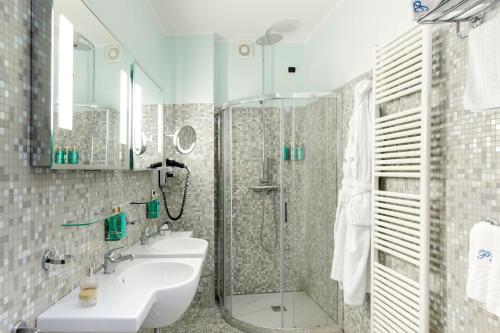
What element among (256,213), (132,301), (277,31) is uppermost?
(277,31)

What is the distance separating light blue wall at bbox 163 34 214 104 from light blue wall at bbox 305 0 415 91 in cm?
112

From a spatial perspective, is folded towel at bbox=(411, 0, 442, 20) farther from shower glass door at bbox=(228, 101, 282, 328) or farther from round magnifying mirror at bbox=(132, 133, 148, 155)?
round magnifying mirror at bbox=(132, 133, 148, 155)

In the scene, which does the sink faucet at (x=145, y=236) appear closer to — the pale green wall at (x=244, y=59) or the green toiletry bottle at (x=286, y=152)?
the green toiletry bottle at (x=286, y=152)

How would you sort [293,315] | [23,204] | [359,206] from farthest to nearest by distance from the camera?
1. [293,315]
2. [359,206]
3. [23,204]

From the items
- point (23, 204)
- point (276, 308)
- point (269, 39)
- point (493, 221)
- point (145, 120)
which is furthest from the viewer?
point (269, 39)

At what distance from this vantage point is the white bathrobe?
2.15m

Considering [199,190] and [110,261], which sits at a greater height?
[199,190]

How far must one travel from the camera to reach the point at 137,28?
2570 mm

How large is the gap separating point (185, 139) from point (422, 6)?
250 centimetres

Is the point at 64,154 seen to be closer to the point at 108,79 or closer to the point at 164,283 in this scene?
the point at 108,79

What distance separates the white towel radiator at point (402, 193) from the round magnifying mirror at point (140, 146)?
163cm

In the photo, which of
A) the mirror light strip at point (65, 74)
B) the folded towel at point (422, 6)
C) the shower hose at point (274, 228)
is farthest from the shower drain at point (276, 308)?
the folded towel at point (422, 6)

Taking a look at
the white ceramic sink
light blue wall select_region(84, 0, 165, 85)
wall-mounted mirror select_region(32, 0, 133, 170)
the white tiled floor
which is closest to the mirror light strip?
wall-mounted mirror select_region(32, 0, 133, 170)

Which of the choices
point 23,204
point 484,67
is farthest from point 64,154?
point 484,67
